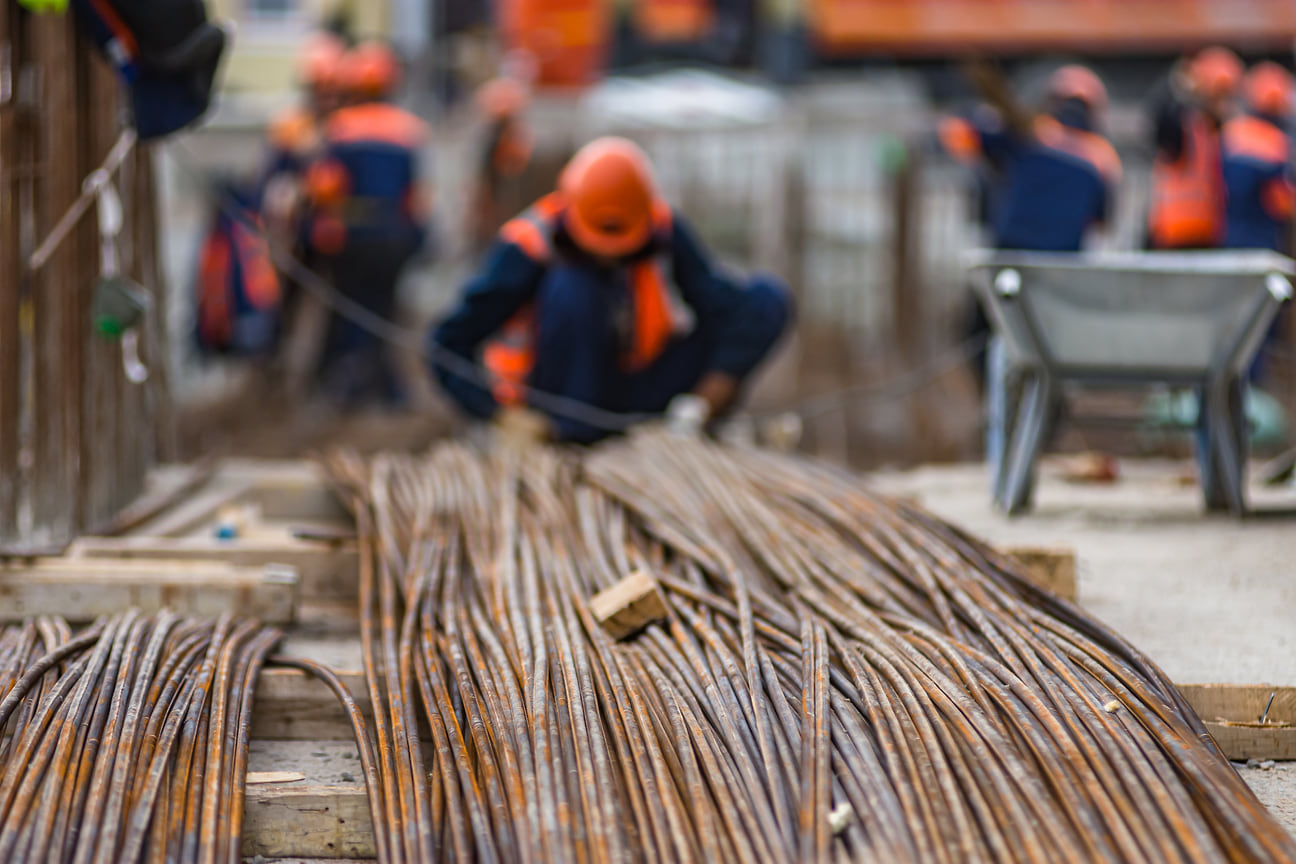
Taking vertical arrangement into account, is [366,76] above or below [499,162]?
above

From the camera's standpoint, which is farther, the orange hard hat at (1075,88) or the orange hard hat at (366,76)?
the orange hard hat at (366,76)

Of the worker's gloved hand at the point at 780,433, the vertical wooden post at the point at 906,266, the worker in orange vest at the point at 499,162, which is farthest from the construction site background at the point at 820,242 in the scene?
the worker's gloved hand at the point at 780,433

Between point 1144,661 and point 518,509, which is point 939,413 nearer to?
point 518,509

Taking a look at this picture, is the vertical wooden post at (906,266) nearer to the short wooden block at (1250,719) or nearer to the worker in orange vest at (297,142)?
the worker in orange vest at (297,142)

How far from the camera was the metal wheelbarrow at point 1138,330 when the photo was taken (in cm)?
462

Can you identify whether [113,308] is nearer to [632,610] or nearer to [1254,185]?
[632,610]

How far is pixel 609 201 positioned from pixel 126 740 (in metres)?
3.35

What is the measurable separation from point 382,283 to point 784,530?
218 inches

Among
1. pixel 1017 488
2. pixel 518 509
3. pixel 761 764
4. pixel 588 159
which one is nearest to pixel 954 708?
pixel 761 764

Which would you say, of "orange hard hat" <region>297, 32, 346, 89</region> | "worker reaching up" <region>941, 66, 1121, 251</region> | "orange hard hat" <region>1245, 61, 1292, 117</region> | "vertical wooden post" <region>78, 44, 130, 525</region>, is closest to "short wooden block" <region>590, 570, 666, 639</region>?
A: "vertical wooden post" <region>78, 44, 130, 525</region>

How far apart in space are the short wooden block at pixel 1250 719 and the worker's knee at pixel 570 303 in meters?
3.17

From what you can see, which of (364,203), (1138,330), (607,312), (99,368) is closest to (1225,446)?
(1138,330)

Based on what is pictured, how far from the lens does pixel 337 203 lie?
8672 mm

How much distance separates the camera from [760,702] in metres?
2.87
